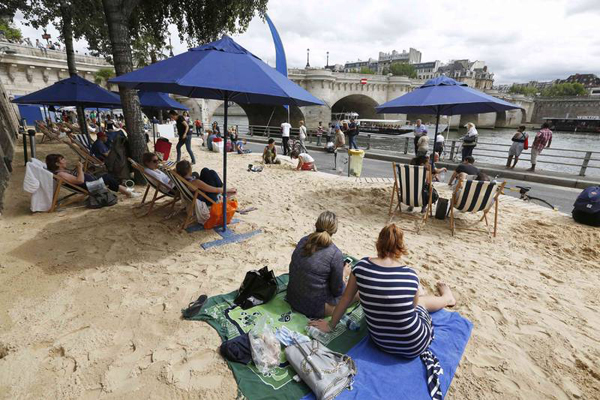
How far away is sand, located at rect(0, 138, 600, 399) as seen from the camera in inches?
81.4

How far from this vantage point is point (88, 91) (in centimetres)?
702

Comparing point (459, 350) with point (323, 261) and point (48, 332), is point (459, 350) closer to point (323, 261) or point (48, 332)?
point (323, 261)

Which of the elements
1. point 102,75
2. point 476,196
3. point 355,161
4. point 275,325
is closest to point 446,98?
point 476,196

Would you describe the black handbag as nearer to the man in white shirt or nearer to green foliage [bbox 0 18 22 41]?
the man in white shirt

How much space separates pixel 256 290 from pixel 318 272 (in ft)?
2.31

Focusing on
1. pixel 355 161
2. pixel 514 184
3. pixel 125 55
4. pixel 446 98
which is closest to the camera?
pixel 446 98

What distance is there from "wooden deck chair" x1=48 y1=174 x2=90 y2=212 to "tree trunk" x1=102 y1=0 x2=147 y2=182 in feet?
4.96

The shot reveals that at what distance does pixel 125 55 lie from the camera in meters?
5.72

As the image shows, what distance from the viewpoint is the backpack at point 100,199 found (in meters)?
5.12

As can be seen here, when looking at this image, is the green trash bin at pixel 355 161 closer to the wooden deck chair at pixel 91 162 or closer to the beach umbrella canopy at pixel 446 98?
the beach umbrella canopy at pixel 446 98

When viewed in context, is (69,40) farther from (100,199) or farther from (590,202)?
(590,202)

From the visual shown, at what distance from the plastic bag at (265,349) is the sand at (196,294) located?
228 mm

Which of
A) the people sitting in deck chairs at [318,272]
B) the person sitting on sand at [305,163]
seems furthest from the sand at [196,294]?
the person sitting on sand at [305,163]

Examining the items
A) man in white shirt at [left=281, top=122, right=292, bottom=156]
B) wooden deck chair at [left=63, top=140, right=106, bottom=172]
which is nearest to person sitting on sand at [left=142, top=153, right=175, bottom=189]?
wooden deck chair at [left=63, top=140, right=106, bottom=172]
